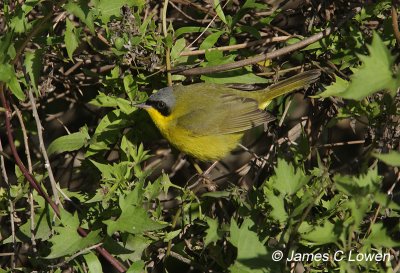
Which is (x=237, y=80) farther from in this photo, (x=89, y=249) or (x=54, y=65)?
(x=89, y=249)

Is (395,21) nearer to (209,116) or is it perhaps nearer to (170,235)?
(170,235)

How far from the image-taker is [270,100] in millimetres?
4148

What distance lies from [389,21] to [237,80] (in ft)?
2.93

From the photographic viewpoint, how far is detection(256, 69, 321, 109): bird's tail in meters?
3.62

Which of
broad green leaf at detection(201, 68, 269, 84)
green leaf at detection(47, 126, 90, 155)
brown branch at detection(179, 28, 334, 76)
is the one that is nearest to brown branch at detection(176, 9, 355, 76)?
brown branch at detection(179, 28, 334, 76)

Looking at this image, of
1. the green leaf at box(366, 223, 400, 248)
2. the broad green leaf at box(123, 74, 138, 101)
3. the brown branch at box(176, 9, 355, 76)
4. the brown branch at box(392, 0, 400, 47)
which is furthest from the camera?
the broad green leaf at box(123, 74, 138, 101)

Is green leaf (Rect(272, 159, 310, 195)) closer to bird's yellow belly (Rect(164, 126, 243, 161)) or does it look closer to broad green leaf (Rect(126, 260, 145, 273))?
broad green leaf (Rect(126, 260, 145, 273))

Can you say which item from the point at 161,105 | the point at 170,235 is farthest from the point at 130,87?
the point at 170,235

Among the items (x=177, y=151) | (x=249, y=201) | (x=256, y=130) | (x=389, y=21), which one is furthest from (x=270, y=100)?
(x=249, y=201)

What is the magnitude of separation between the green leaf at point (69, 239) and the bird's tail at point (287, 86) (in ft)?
5.00

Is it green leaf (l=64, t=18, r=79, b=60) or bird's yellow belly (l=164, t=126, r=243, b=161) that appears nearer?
green leaf (l=64, t=18, r=79, b=60)

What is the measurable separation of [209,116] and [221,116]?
0.27 ft

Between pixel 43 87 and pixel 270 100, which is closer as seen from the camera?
pixel 43 87

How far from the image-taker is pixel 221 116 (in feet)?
14.0
